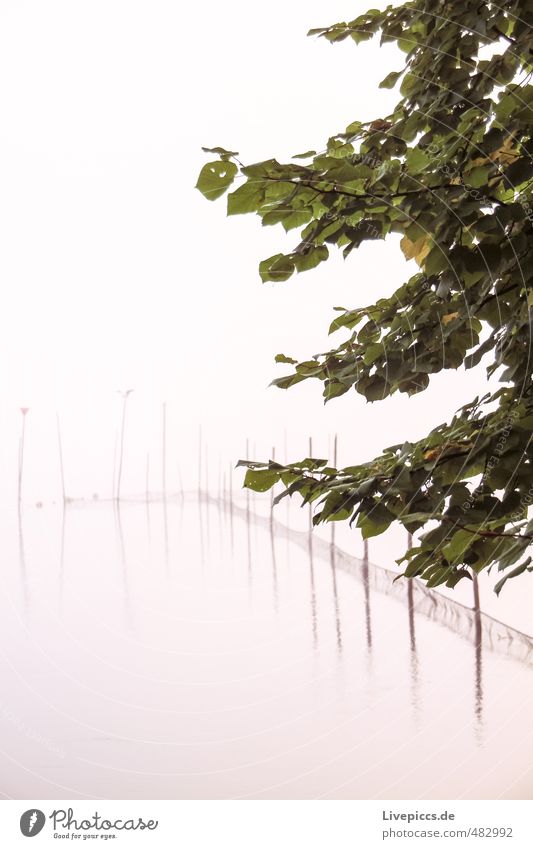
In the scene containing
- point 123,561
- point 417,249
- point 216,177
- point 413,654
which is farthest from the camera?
point 123,561

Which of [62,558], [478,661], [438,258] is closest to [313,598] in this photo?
[478,661]

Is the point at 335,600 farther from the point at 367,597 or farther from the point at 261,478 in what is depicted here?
the point at 261,478

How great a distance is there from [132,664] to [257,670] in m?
0.31

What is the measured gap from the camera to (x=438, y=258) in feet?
2.93

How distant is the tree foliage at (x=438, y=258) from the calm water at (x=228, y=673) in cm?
125

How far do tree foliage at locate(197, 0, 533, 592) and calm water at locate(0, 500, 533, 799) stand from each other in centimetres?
125

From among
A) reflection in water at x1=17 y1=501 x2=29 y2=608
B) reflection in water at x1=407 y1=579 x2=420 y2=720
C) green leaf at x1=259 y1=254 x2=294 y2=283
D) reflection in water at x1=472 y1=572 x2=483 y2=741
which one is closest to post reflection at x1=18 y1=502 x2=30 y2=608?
Result: reflection in water at x1=17 y1=501 x2=29 y2=608

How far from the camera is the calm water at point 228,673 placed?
207 cm

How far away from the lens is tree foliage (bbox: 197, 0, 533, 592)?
0.82m

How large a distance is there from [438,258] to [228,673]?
4.98ft

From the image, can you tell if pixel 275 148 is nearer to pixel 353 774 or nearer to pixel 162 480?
pixel 162 480

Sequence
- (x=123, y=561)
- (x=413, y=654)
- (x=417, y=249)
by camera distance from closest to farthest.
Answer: (x=417, y=249) → (x=413, y=654) → (x=123, y=561)

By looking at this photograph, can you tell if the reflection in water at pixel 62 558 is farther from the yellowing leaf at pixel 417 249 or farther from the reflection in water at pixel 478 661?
the yellowing leaf at pixel 417 249
